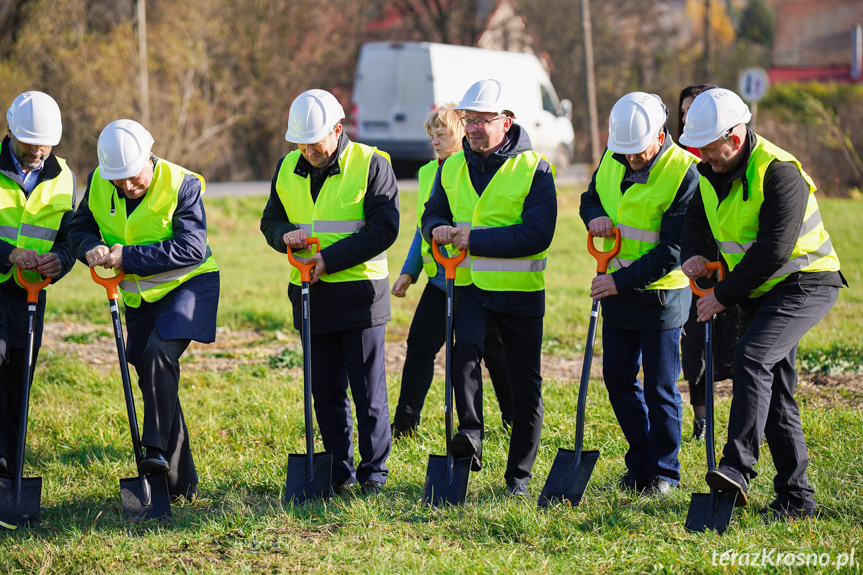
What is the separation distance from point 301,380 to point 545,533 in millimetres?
3388

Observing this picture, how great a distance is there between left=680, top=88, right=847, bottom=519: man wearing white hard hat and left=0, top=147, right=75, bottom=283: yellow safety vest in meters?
3.40

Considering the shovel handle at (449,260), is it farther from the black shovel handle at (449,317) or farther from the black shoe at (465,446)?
the black shoe at (465,446)

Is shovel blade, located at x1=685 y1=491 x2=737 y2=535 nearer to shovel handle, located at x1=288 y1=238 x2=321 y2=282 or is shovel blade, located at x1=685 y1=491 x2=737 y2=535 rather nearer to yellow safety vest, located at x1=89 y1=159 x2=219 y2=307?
shovel handle, located at x1=288 y1=238 x2=321 y2=282

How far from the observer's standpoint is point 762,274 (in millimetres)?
4273

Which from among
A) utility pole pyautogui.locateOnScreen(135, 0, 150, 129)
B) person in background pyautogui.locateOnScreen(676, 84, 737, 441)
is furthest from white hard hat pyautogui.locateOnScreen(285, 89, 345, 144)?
utility pole pyautogui.locateOnScreen(135, 0, 150, 129)

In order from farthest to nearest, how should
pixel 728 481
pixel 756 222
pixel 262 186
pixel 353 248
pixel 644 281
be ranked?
pixel 262 186 → pixel 353 248 → pixel 644 281 → pixel 756 222 → pixel 728 481

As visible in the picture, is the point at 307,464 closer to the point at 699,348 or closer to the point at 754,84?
the point at 699,348

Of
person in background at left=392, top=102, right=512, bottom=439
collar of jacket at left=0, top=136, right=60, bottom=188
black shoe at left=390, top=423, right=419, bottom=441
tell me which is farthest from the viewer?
black shoe at left=390, top=423, right=419, bottom=441

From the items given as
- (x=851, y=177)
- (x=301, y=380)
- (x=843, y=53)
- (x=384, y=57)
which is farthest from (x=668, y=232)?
(x=843, y=53)

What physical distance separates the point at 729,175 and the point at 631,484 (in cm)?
173

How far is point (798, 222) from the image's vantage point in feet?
14.0

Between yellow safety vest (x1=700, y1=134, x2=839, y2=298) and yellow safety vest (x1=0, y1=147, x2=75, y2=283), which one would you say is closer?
yellow safety vest (x1=700, y1=134, x2=839, y2=298)

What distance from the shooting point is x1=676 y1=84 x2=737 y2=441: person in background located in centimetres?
561

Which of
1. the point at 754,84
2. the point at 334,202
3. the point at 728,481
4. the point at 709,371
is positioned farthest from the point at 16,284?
the point at 754,84
